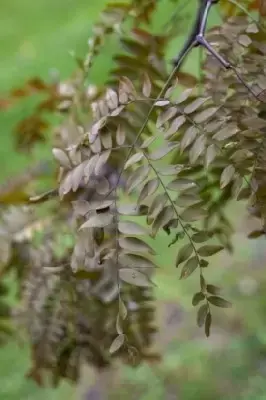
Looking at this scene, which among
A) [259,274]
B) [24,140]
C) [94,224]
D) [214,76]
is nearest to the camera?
[94,224]

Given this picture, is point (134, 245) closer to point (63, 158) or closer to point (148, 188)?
point (148, 188)

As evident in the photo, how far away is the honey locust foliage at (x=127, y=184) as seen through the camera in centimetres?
78

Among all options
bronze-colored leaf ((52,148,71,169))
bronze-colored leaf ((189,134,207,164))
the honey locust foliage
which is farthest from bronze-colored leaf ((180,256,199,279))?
bronze-colored leaf ((52,148,71,169))

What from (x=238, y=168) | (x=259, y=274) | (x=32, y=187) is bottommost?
(x=259, y=274)

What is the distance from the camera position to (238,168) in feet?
2.54

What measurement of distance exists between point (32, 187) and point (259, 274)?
1.06m

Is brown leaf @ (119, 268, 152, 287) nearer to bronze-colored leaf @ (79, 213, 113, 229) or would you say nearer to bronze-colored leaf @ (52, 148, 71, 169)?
bronze-colored leaf @ (79, 213, 113, 229)

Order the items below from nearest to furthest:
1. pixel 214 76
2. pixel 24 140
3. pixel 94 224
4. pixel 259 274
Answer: pixel 94 224
pixel 214 76
pixel 24 140
pixel 259 274

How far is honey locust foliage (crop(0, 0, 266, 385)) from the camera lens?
2.54 ft

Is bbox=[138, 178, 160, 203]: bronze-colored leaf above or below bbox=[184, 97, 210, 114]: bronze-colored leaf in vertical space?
below

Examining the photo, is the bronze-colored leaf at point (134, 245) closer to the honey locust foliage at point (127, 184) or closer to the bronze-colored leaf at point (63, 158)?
the honey locust foliage at point (127, 184)

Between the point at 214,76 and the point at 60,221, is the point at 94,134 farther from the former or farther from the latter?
the point at 60,221

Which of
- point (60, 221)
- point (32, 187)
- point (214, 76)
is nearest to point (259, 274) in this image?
point (32, 187)

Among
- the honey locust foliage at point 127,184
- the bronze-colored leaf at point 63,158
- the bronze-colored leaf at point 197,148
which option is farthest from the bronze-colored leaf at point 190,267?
the bronze-colored leaf at point 63,158
